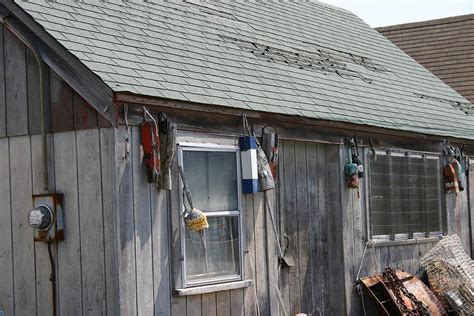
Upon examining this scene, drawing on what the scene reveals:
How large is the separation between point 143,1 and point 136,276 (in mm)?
3979

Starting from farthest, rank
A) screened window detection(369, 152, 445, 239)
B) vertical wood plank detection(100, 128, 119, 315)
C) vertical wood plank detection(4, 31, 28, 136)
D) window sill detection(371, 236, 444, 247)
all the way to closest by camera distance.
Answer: screened window detection(369, 152, 445, 239) → window sill detection(371, 236, 444, 247) → vertical wood plank detection(4, 31, 28, 136) → vertical wood plank detection(100, 128, 119, 315)

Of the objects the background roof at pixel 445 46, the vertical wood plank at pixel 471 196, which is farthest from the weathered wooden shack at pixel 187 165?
the background roof at pixel 445 46

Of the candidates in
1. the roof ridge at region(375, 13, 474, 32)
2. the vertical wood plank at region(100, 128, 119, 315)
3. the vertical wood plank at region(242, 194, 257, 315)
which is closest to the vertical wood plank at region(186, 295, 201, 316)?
the vertical wood plank at region(242, 194, 257, 315)

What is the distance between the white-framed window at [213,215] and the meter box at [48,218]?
1.13m

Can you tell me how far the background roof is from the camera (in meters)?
22.9

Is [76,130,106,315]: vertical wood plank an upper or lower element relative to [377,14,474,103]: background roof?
lower

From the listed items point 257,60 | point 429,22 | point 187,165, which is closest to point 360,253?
point 257,60

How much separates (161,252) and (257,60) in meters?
3.51

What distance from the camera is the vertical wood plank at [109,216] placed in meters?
7.99

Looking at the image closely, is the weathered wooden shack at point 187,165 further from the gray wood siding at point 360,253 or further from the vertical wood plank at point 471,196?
the vertical wood plank at point 471,196

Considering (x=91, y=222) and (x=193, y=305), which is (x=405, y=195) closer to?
(x=193, y=305)

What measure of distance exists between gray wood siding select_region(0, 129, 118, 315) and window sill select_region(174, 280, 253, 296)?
812mm

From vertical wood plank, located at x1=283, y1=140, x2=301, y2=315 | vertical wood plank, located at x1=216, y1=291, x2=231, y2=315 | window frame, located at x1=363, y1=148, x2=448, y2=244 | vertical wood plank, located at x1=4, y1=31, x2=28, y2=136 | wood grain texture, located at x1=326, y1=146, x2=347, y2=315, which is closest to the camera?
vertical wood plank, located at x1=4, y1=31, x2=28, y2=136

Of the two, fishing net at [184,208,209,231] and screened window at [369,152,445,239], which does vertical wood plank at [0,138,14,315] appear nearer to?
fishing net at [184,208,209,231]
